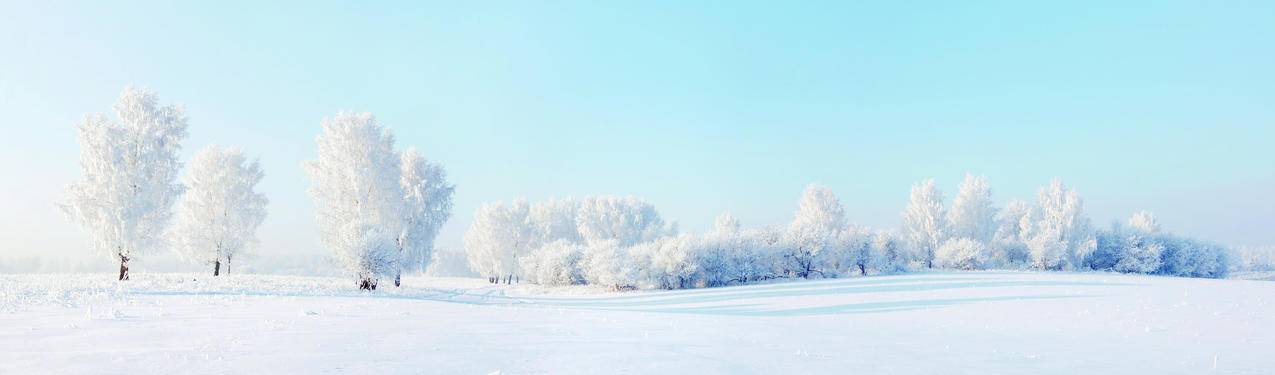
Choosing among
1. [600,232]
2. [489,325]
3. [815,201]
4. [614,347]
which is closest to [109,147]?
[489,325]

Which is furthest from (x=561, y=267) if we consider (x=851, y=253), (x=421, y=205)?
(x=851, y=253)

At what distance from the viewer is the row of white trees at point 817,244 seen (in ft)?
163

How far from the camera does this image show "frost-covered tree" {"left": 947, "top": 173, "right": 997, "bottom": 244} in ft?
234

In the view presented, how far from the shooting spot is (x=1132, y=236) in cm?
6391

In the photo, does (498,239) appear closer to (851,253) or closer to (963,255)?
(851,253)

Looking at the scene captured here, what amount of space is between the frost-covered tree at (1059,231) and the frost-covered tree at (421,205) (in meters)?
55.9

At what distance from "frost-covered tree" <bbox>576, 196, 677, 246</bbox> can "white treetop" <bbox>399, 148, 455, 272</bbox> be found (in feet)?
99.1

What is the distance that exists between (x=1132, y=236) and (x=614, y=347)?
74017 millimetres

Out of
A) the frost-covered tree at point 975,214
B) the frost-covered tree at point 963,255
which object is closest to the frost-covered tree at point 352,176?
the frost-covered tree at point 963,255

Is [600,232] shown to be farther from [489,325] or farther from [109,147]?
[489,325]

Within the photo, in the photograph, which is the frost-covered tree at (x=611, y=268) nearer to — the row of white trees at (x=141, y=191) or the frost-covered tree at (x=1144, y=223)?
the row of white trees at (x=141, y=191)

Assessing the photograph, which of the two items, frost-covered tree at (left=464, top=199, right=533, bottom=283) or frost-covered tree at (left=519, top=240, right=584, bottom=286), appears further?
frost-covered tree at (left=464, top=199, right=533, bottom=283)

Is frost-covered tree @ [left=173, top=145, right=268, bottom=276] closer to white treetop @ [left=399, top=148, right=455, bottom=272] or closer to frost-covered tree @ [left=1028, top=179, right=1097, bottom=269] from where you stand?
white treetop @ [left=399, top=148, right=455, bottom=272]

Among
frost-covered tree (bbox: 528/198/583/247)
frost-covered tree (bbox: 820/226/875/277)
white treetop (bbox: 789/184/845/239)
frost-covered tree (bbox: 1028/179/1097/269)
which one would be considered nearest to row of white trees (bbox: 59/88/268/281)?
frost-covered tree (bbox: 528/198/583/247)
